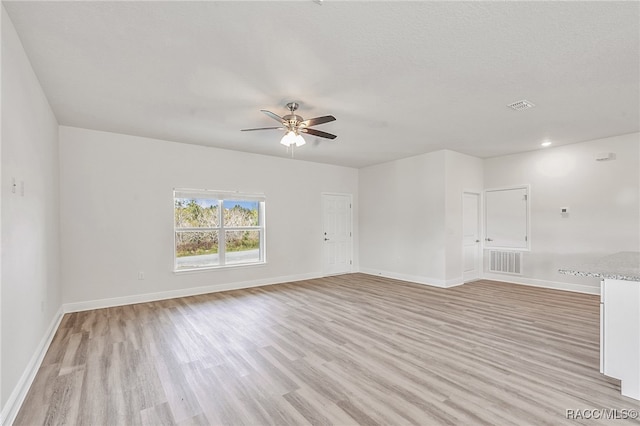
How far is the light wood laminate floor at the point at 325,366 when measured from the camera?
207 cm

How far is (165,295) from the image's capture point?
5.15 meters

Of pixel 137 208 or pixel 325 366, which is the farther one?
pixel 137 208

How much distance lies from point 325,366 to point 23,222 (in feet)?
9.46

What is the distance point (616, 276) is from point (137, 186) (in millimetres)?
6031

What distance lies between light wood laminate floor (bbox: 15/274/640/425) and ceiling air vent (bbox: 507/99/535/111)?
2.72m

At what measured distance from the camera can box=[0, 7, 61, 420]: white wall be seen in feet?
6.69

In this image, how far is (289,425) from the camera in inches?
75.9

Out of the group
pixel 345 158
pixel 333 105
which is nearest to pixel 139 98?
pixel 333 105

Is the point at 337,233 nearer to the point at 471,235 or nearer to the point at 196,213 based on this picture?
the point at 471,235

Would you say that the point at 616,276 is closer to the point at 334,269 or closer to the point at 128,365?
the point at 128,365

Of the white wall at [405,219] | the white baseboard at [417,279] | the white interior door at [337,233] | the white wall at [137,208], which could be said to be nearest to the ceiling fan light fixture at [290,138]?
the white wall at [137,208]

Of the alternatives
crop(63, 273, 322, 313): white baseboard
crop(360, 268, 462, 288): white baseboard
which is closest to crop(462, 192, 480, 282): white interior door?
crop(360, 268, 462, 288): white baseboard

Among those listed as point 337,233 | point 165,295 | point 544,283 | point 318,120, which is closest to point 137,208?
point 165,295

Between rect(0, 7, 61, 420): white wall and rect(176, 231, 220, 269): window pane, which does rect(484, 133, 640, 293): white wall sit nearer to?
rect(176, 231, 220, 269): window pane
